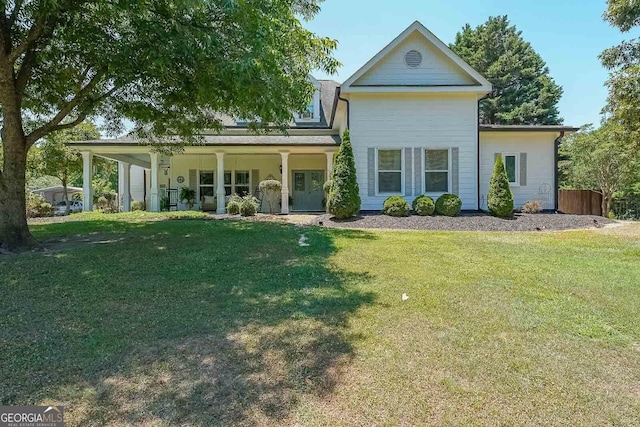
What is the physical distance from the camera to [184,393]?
114 inches

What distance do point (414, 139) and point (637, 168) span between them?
15389 mm

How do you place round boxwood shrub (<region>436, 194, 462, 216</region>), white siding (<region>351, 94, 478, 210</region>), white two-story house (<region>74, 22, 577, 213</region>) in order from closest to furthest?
round boxwood shrub (<region>436, 194, 462, 216</region>) < white two-story house (<region>74, 22, 577, 213</region>) < white siding (<region>351, 94, 478, 210</region>)

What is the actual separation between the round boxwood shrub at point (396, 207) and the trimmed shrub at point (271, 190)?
5.38m

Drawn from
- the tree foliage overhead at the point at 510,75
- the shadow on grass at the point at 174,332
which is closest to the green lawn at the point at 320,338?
the shadow on grass at the point at 174,332

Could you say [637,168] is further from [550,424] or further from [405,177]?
[550,424]

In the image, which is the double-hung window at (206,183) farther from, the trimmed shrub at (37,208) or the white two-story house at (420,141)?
the trimmed shrub at (37,208)

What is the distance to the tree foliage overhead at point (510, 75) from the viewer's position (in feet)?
106

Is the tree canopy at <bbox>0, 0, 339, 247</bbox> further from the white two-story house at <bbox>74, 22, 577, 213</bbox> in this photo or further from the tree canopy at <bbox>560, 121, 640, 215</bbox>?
the tree canopy at <bbox>560, 121, 640, 215</bbox>

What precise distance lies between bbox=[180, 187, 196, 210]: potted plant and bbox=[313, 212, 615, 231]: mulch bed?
850 centimetres

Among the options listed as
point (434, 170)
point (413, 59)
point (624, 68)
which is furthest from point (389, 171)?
point (624, 68)

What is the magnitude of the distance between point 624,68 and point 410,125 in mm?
6613

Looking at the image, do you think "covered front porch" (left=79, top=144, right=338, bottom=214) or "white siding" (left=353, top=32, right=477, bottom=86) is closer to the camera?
"white siding" (left=353, top=32, right=477, bottom=86)

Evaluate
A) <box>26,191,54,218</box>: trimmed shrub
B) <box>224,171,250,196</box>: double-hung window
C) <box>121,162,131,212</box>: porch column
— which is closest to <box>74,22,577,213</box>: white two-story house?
<box>26,191,54,218</box>: trimmed shrub

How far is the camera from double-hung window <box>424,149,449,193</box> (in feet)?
48.9
